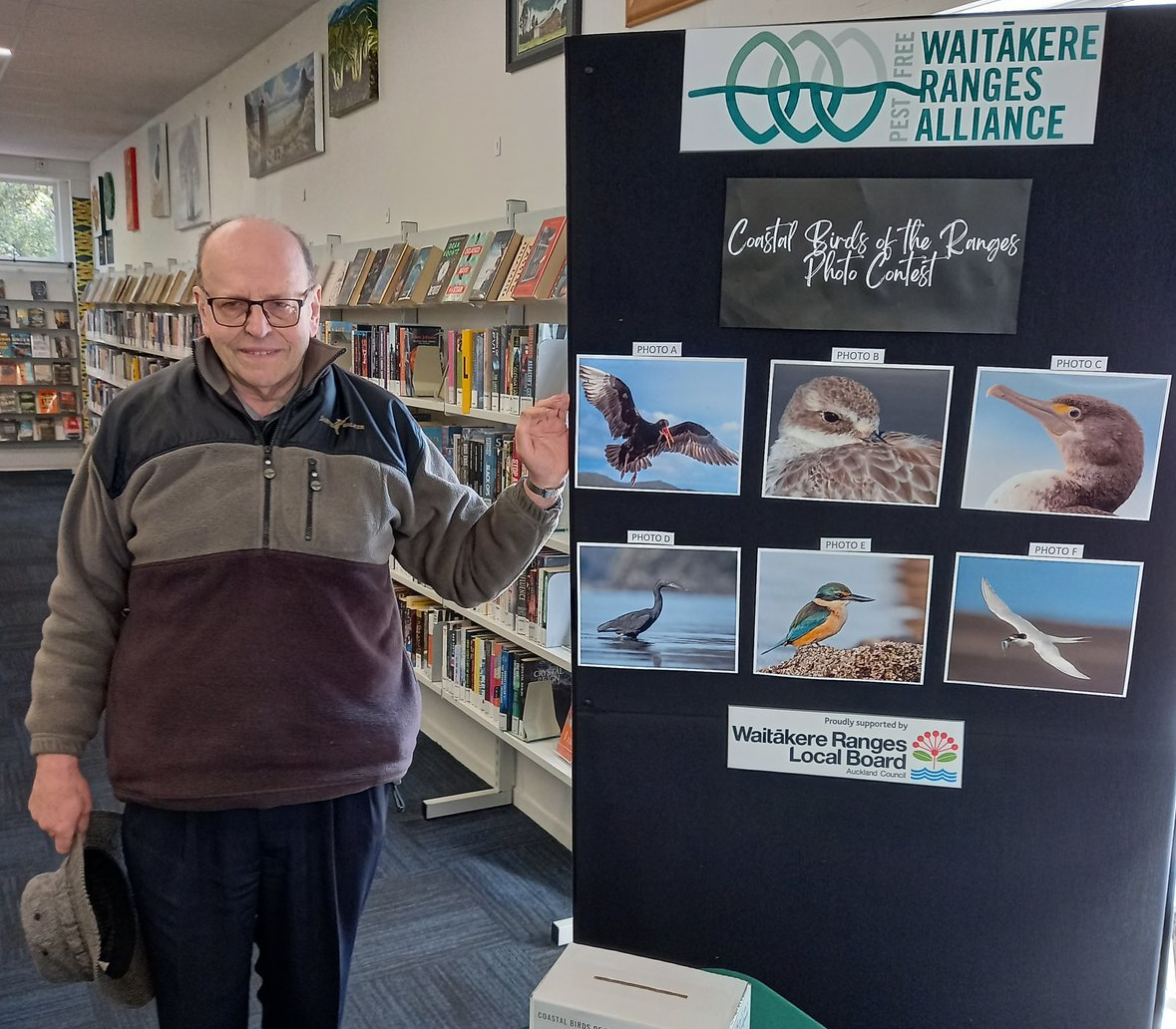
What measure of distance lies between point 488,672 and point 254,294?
6.20 feet

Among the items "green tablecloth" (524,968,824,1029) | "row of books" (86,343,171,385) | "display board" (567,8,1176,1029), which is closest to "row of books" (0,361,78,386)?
"row of books" (86,343,171,385)

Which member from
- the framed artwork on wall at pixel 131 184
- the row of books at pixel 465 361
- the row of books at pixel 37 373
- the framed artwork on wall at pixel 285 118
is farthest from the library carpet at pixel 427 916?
the row of books at pixel 37 373

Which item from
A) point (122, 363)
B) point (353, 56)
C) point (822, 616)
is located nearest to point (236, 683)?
point (822, 616)

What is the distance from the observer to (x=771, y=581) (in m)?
1.23

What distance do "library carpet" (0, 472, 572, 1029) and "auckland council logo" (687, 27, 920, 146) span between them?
6.12 ft

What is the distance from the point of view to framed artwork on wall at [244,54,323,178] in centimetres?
433

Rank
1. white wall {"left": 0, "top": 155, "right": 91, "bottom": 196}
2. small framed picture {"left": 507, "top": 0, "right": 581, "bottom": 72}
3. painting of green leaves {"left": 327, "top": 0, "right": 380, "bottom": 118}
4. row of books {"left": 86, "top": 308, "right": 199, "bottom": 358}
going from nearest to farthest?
small framed picture {"left": 507, "top": 0, "right": 581, "bottom": 72} < painting of green leaves {"left": 327, "top": 0, "right": 380, "bottom": 118} < row of books {"left": 86, "top": 308, "right": 199, "bottom": 358} < white wall {"left": 0, "top": 155, "right": 91, "bottom": 196}

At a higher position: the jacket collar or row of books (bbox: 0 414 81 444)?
the jacket collar

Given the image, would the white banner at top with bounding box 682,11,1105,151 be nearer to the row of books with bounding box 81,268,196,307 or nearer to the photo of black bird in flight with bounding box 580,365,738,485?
the photo of black bird in flight with bounding box 580,365,738,485

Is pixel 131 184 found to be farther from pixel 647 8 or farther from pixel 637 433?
pixel 637 433

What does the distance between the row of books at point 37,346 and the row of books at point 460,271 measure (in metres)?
7.06

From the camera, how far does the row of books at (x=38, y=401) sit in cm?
962

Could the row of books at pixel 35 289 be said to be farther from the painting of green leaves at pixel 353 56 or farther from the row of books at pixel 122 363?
the painting of green leaves at pixel 353 56

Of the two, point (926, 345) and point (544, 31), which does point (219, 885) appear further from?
point (544, 31)
